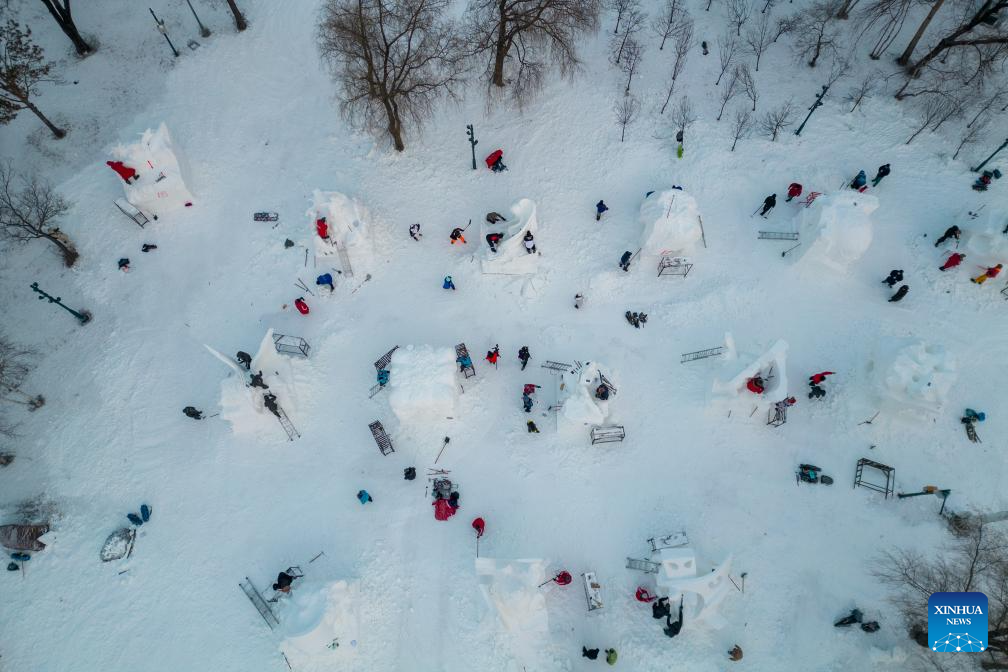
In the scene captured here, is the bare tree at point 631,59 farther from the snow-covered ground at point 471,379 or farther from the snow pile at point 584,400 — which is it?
the snow pile at point 584,400

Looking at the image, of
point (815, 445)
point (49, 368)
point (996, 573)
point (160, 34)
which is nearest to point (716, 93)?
point (815, 445)

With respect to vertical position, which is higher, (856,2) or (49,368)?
(856,2)

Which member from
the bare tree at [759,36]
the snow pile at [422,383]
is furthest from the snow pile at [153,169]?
the bare tree at [759,36]

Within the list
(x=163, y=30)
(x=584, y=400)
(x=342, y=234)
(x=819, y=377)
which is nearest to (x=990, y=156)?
(x=819, y=377)

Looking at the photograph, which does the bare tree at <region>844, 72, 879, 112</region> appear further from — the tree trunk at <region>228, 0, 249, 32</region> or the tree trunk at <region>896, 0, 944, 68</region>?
the tree trunk at <region>228, 0, 249, 32</region>

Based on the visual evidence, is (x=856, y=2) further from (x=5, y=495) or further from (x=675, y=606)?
(x=5, y=495)

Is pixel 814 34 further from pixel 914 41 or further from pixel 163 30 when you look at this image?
pixel 163 30
